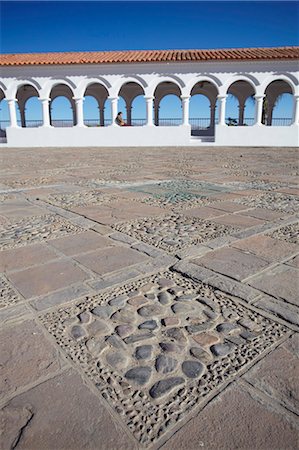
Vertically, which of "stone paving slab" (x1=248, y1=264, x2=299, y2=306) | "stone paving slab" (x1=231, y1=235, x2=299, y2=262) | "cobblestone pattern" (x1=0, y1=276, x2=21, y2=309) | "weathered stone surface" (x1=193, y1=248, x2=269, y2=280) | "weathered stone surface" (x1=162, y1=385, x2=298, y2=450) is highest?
"stone paving slab" (x1=231, y1=235, x2=299, y2=262)

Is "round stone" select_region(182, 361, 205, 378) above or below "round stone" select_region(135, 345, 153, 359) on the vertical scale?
below

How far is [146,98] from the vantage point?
64.5 feet

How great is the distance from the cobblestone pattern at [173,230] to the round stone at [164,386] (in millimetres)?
1468

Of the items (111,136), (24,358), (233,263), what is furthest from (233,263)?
(111,136)

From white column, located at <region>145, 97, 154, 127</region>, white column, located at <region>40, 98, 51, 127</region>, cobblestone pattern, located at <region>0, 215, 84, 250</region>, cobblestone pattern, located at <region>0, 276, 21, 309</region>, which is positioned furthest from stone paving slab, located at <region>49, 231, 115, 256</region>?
white column, located at <region>40, 98, 51, 127</region>

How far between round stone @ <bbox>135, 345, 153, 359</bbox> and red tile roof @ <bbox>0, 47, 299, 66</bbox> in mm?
19511

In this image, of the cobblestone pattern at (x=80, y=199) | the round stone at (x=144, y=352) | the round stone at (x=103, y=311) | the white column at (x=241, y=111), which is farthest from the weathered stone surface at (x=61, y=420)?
the white column at (x=241, y=111)

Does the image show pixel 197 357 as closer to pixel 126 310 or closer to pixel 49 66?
pixel 126 310

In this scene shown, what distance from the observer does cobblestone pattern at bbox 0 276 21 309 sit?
2.07 meters

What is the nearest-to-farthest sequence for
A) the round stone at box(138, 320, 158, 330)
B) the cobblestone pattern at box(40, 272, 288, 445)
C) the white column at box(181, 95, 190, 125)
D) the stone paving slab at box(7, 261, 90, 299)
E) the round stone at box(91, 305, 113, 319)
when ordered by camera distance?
the cobblestone pattern at box(40, 272, 288, 445) → the round stone at box(138, 320, 158, 330) → the round stone at box(91, 305, 113, 319) → the stone paving slab at box(7, 261, 90, 299) → the white column at box(181, 95, 190, 125)

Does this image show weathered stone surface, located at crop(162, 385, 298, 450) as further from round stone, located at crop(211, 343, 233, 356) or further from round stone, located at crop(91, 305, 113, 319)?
round stone, located at crop(91, 305, 113, 319)

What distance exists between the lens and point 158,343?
1.71 m

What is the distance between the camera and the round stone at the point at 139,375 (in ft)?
4.82

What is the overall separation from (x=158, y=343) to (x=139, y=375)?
24 cm
